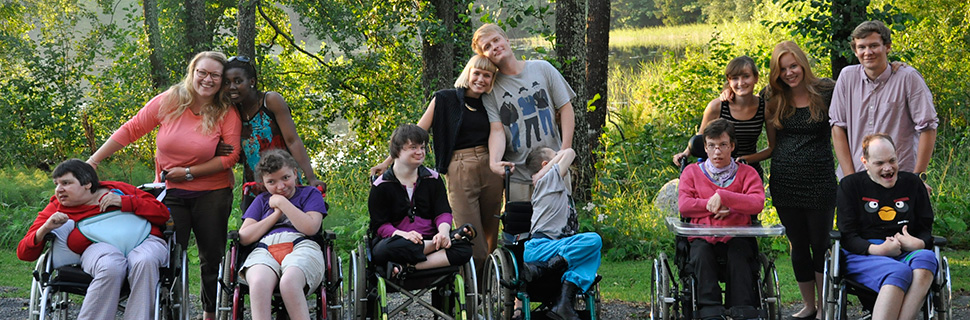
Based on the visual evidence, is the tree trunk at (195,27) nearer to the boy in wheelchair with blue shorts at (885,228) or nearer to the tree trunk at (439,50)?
the tree trunk at (439,50)

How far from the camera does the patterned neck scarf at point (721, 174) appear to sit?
4.28 metres

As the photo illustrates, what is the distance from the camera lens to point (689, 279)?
13.5 feet

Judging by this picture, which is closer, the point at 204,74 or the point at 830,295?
A: the point at 830,295

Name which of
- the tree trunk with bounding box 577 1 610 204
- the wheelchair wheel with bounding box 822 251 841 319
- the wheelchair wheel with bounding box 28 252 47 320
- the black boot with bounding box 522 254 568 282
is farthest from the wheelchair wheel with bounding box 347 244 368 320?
the tree trunk with bounding box 577 1 610 204

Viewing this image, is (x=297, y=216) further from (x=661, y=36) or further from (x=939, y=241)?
(x=661, y=36)

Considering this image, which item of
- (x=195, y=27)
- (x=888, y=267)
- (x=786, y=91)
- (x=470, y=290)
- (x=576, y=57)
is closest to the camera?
(x=888, y=267)

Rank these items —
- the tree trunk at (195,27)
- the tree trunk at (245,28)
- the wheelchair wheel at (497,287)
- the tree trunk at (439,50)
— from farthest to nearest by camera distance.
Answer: the tree trunk at (195,27) < the tree trunk at (439,50) < the tree trunk at (245,28) < the wheelchair wheel at (497,287)

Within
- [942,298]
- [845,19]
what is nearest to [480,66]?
[942,298]

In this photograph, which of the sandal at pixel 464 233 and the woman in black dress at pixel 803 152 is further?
the woman in black dress at pixel 803 152

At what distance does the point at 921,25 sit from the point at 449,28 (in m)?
8.23

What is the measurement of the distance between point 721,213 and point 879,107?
1022 millimetres

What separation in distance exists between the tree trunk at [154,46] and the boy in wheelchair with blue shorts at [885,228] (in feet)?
28.9

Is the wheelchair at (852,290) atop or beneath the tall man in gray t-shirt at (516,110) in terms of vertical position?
beneath

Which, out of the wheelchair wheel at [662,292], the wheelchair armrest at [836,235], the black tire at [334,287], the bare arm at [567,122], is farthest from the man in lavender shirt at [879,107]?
the black tire at [334,287]
